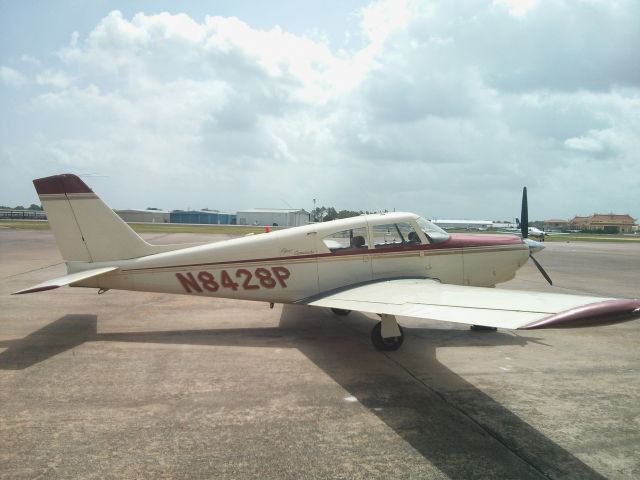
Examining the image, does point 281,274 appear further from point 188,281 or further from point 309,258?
point 188,281

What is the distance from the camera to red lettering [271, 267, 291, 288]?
805 centimetres

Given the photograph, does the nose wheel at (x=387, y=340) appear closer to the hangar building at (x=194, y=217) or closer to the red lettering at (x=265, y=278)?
the red lettering at (x=265, y=278)

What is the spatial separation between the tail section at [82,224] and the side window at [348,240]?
3.69 m

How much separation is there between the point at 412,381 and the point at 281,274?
3.25 m

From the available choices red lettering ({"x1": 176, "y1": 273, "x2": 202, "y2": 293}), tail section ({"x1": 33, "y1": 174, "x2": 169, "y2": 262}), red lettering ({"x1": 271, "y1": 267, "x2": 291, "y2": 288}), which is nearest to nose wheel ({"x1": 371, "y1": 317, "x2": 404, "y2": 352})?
red lettering ({"x1": 271, "y1": 267, "x2": 291, "y2": 288})

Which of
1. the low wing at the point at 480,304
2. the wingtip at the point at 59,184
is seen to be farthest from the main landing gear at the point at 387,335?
the wingtip at the point at 59,184

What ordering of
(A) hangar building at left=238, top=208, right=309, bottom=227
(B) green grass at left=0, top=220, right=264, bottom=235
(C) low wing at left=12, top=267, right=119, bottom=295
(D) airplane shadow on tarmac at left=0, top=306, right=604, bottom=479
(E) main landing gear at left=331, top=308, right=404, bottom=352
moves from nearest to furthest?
1. (D) airplane shadow on tarmac at left=0, top=306, right=604, bottom=479
2. (C) low wing at left=12, top=267, right=119, bottom=295
3. (E) main landing gear at left=331, top=308, right=404, bottom=352
4. (B) green grass at left=0, top=220, right=264, bottom=235
5. (A) hangar building at left=238, top=208, right=309, bottom=227

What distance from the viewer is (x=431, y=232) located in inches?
341

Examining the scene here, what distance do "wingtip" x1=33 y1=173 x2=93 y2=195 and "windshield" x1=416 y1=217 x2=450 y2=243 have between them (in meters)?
6.66

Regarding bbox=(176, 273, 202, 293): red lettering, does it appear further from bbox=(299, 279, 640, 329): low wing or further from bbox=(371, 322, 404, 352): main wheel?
bbox=(371, 322, 404, 352): main wheel

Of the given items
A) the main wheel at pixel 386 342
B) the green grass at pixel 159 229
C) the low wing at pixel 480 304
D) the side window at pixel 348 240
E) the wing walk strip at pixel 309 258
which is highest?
the green grass at pixel 159 229

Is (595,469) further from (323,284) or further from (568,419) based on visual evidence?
(323,284)

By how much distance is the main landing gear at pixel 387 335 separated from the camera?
7.15 meters

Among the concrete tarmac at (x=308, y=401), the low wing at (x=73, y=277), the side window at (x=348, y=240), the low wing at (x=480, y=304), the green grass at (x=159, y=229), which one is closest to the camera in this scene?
the concrete tarmac at (x=308, y=401)
